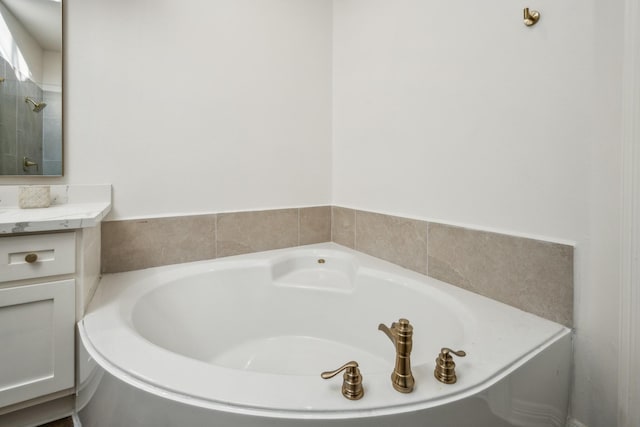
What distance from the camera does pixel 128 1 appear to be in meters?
1.39

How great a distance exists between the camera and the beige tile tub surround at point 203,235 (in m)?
1.41

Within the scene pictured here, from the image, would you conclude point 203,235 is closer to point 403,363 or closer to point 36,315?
point 36,315

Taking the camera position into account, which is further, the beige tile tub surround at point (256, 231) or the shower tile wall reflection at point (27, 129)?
the beige tile tub surround at point (256, 231)

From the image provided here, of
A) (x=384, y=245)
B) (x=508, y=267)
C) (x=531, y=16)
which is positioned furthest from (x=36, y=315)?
(x=531, y=16)

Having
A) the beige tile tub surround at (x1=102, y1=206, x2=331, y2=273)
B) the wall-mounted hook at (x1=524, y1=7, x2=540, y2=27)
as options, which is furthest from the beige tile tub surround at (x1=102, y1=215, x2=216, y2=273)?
the wall-mounted hook at (x1=524, y1=7, x2=540, y2=27)

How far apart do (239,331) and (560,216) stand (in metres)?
1.37

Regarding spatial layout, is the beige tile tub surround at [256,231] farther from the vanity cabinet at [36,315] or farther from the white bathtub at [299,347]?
the vanity cabinet at [36,315]

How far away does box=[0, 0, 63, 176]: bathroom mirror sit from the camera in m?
1.18

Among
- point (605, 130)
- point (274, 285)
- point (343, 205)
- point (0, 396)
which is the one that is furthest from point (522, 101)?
point (0, 396)

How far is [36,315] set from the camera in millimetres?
955

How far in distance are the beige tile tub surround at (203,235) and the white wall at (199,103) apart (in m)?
0.06

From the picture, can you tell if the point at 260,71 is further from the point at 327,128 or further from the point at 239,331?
the point at 239,331

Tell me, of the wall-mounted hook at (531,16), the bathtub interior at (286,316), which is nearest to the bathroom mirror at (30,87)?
the bathtub interior at (286,316)

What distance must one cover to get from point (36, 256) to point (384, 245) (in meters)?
1.38
